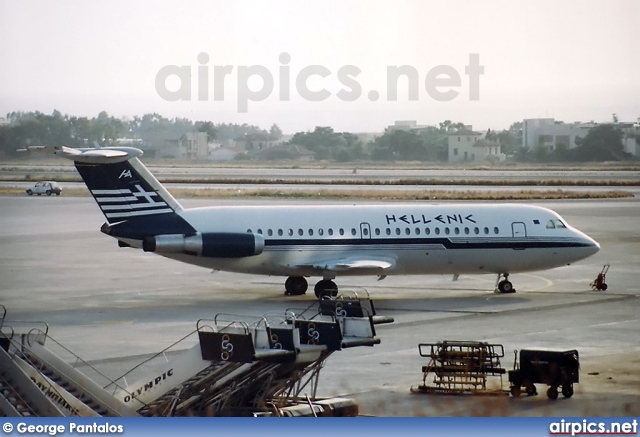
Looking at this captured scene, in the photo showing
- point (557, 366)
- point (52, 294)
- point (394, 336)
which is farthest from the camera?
point (52, 294)

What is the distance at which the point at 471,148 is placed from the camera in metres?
102

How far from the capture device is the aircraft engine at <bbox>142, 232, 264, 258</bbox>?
37.9 meters

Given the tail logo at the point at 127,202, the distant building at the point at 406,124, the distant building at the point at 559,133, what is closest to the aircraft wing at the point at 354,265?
the tail logo at the point at 127,202

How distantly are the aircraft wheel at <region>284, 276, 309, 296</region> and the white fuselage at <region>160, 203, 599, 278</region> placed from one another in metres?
1.01

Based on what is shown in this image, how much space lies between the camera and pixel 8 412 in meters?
19.6

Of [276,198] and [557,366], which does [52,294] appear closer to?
[557,366]

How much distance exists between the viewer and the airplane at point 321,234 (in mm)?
38156

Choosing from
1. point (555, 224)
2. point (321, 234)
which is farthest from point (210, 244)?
point (555, 224)

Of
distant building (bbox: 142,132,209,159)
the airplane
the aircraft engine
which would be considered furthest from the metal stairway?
distant building (bbox: 142,132,209,159)

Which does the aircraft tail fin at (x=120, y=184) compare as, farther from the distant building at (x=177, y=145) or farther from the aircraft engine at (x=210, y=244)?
the distant building at (x=177, y=145)

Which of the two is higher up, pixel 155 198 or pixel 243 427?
pixel 155 198

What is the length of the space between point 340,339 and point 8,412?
5.82 metres

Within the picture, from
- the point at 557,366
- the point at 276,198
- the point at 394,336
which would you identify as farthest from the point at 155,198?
the point at 276,198

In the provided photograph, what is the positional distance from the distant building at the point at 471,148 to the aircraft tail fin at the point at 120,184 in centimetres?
5689
